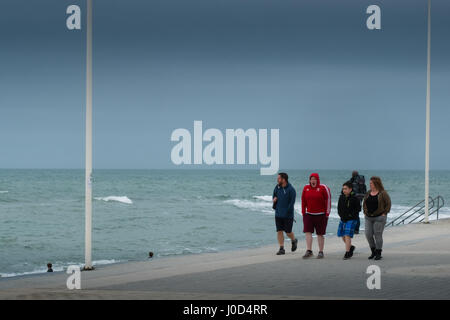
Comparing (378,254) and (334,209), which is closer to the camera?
(378,254)

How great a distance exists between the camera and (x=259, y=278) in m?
12.7

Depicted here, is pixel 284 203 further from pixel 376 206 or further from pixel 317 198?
pixel 376 206

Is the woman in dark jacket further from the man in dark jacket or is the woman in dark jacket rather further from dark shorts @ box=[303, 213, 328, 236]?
the man in dark jacket

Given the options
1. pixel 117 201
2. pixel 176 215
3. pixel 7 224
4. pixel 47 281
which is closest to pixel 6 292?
pixel 47 281

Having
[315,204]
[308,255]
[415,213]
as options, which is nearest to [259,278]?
[315,204]

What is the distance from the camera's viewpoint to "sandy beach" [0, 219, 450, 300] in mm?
10812

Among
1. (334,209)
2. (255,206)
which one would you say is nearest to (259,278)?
(334,209)

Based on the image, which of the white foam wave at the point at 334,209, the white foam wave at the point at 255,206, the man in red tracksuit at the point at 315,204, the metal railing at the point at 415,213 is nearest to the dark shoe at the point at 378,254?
the man in red tracksuit at the point at 315,204

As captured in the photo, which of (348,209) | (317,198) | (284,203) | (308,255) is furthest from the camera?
(284,203)

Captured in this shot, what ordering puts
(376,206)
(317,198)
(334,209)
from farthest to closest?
(334,209)
(317,198)
(376,206)

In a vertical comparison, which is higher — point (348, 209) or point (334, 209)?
point (348, 209)

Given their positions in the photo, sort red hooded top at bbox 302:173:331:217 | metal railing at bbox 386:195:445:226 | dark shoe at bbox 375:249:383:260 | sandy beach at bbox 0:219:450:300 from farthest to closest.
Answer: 1. metal railing at bbox 386:195:445:226
2. dark shoe at bbox 375:249:383:260
3. red hooded top at bbox 302:173:331:217
4. sandy beach at bbox 0:219:450:300

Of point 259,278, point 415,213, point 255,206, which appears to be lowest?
point 255,206

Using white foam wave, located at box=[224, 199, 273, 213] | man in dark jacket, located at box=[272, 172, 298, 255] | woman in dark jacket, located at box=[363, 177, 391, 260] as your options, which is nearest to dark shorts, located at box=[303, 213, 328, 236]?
man in dark jacket, located at box=[272, 172, 298, 255]
